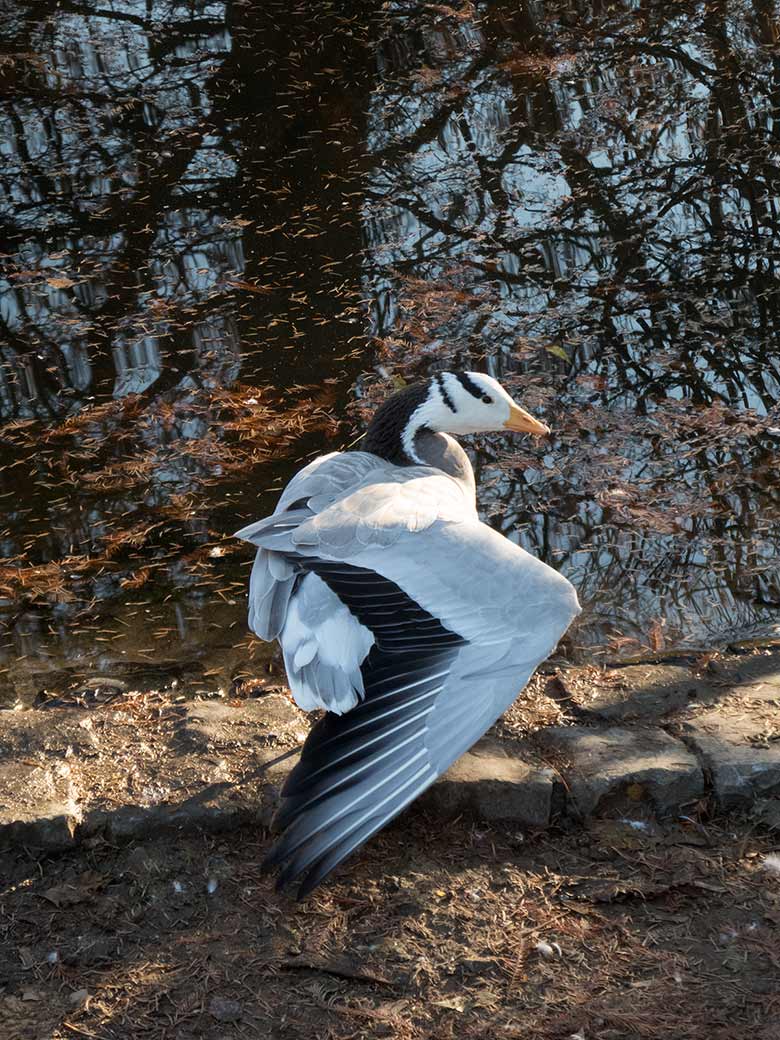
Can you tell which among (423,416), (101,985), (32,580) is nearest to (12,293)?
(32,580)

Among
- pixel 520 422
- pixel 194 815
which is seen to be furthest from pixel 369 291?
pixel 194 815

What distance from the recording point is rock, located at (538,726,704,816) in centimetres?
340

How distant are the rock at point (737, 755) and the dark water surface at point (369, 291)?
3.04 ft

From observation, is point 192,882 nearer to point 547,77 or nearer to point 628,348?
point 628,348

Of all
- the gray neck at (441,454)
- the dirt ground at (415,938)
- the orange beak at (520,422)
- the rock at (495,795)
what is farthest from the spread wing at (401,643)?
the orange beak at (520,422)

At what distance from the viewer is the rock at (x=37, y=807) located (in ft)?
10.7

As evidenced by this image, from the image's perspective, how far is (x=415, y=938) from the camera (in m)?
3.00

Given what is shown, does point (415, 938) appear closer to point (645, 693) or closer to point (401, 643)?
point (401, 643)

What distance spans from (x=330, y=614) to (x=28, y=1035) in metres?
1.34

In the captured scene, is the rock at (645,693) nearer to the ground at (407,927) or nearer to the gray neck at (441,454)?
the ground at (407,927)

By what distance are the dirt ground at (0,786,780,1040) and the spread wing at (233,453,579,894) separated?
307mm

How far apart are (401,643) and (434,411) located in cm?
169

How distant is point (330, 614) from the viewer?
3.43m

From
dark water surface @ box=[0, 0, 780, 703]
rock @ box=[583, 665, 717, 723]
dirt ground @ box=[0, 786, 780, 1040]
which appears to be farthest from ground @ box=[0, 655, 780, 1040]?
dark water surface @ box=[0, 0, 780, 703]
